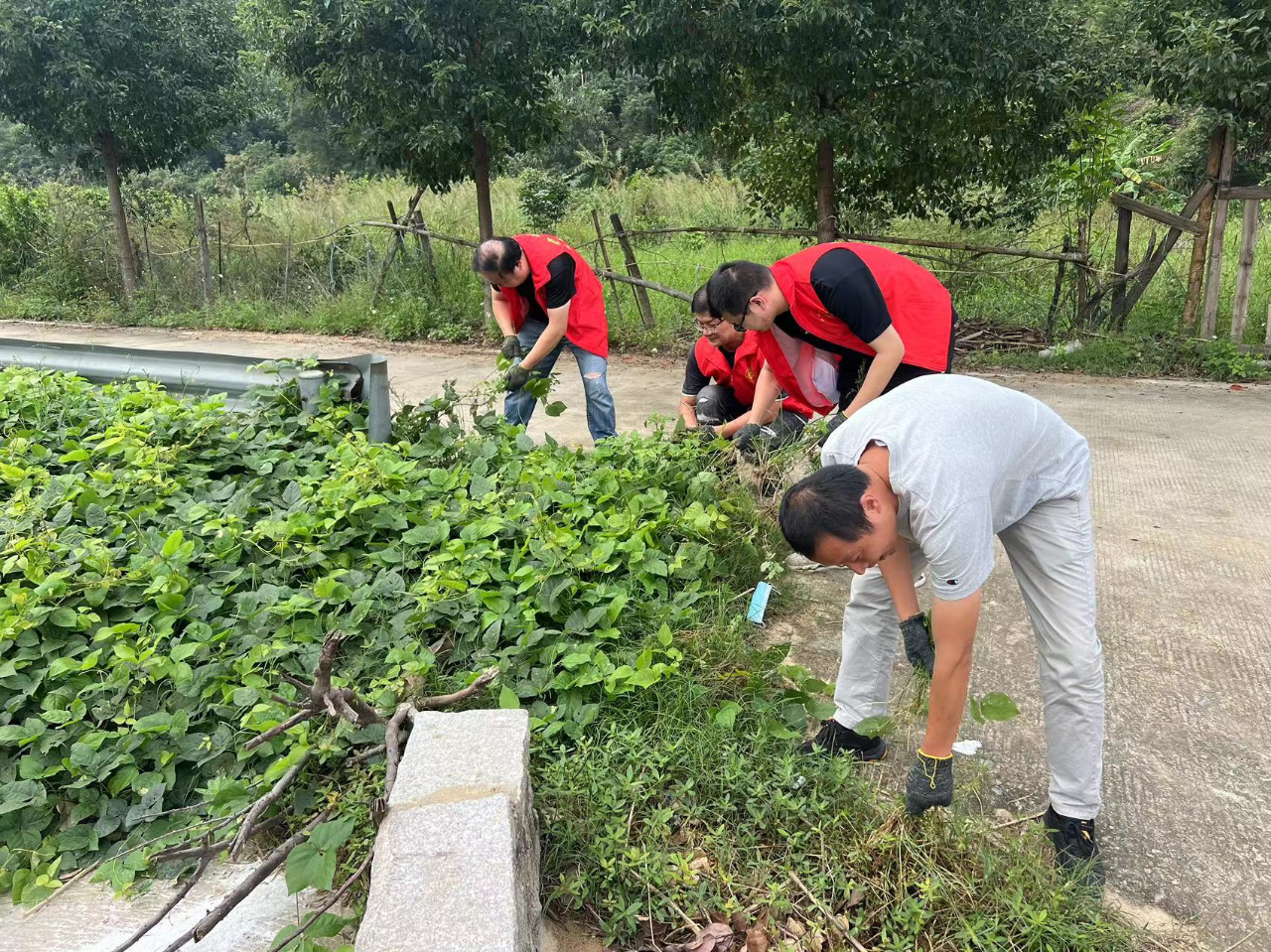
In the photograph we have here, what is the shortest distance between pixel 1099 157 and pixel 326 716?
748 cm

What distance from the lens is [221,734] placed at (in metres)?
2.34

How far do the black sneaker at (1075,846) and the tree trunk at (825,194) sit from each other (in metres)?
6.04

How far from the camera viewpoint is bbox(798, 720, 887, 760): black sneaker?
2.45 meters

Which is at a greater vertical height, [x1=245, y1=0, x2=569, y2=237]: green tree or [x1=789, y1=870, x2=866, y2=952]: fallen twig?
[x1=245, y1=0, x2=569, y2=237]: green tree

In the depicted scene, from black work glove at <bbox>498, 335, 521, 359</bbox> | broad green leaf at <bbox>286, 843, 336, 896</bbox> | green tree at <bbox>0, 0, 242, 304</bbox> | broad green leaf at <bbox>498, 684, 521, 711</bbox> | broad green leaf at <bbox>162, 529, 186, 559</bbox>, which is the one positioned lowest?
broad green leaf at <bbox>286, 843, 336, 896</bbox>

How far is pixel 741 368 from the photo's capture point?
4.17 metres

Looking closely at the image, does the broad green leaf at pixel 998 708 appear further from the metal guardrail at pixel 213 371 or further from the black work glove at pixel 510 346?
the black work glove at pixel 510 346

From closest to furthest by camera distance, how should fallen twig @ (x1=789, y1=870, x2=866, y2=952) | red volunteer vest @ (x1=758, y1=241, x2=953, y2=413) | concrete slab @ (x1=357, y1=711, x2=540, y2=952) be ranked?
concrete slab @ (x1=357, y1=711, x2=540, y2=952)
fallen twig @ (x1=789, y1=870, x2=866, y2=952)
red volunteer vest @ (x1=758, y1=241, x2=953, y2=413)

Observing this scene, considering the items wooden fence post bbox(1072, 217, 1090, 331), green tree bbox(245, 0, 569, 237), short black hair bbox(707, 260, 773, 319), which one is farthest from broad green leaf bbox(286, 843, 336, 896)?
wooden fence post bbox(1072, 217, 1090, 331)

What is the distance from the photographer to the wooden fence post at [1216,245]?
6.60 m

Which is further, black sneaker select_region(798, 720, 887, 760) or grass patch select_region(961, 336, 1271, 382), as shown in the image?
grass patch select_region(961, 336, 1271, 382)

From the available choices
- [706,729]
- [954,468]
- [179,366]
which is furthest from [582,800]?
[179,366]

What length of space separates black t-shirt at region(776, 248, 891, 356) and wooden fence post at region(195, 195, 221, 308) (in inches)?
415

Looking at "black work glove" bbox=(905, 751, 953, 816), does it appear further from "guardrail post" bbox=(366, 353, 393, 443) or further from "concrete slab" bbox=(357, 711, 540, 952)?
"guardrail post" bbox=(366, 353, 393, 443)
